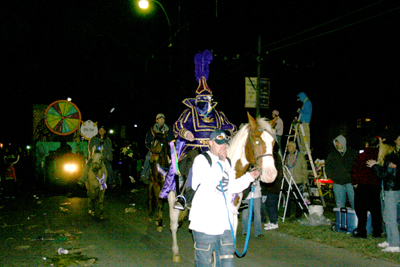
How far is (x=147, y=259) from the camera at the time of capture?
6.75m

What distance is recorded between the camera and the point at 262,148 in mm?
4859

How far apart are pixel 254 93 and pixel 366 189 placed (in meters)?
9.98

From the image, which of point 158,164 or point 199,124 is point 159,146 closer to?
point 158,164

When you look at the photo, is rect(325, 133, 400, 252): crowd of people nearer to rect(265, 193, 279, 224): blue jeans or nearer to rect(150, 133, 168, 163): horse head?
rect(265, 193, 279, 224): blue jeans

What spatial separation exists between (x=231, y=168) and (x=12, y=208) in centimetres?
1061

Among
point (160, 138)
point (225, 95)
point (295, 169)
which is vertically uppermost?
point (225, 95)

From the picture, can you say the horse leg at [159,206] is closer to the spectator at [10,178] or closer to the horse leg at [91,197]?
the horse leg at [91,197]

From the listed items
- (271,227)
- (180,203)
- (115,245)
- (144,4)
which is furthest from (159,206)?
(144,4)

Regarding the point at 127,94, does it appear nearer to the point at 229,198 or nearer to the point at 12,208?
the point at 12,208

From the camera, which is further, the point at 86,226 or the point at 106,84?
the point at 106,84

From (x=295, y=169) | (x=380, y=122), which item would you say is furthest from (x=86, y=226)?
(x=380, y=122)

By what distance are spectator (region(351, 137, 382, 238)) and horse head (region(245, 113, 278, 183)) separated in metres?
3.62

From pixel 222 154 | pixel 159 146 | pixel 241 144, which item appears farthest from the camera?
pixel 159 146

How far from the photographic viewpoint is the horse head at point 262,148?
15.4ft
